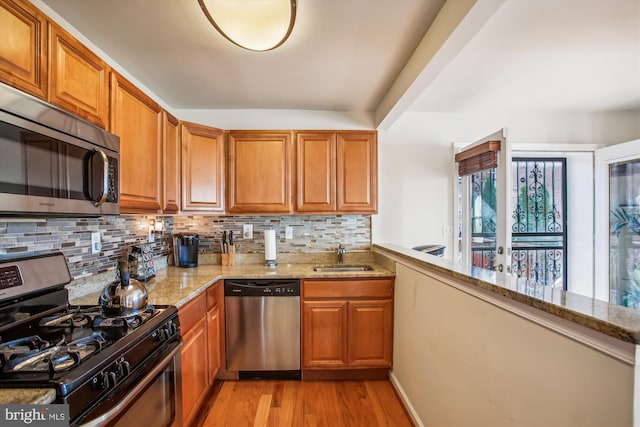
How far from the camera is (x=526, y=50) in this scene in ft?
5.80

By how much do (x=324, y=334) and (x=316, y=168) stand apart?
1414 mm

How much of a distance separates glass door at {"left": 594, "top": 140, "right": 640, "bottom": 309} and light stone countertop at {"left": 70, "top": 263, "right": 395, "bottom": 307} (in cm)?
224

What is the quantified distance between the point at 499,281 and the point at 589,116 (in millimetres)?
3039

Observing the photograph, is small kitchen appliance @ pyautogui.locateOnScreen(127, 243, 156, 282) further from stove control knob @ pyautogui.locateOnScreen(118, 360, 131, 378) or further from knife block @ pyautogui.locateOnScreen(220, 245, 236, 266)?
stove control knob @ pyautogui.locateOnScreen(118, 360, 131, 378)

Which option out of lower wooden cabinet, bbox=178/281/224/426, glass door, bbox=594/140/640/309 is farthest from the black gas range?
glass door, bbox=594/140/640/309

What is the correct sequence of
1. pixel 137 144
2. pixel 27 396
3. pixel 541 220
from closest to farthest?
pixel 27 396
pixel 137 144
pixel 541 220

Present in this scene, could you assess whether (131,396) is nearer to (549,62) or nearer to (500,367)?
(500,367)

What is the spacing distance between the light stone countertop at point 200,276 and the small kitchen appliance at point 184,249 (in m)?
0.06

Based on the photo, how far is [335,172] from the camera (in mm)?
2568

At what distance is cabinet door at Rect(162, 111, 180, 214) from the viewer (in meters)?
1.99

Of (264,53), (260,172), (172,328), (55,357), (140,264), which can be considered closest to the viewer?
(55,357)

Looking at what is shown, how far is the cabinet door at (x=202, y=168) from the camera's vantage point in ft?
7.62

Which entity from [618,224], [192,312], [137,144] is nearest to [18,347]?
[192,312]

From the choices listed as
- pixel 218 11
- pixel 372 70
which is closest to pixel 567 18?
pixel 372 70
